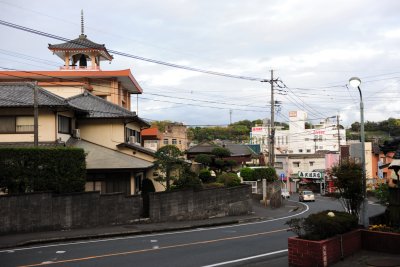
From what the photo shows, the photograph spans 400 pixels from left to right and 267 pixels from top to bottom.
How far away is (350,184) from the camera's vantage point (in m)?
13.5

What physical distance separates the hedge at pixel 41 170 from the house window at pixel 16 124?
5400 mm

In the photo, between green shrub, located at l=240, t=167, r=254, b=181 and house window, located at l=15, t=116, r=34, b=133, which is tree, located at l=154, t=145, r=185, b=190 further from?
green shrub, located at l=240, t=167, r=254, b=181

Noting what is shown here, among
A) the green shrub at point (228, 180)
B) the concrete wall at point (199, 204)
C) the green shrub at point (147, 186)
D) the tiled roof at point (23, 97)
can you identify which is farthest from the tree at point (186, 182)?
the tiled roof at point (23, 97)

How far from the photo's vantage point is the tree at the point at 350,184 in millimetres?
13548

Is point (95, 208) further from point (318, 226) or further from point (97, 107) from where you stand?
point (318, 226)

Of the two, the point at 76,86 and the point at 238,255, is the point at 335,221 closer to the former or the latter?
the point at 238,255

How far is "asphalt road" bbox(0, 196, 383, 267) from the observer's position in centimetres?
1292

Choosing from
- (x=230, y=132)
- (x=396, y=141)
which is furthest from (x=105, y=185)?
(x=230, y=132)

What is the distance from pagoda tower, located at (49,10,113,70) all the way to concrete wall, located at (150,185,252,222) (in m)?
21.3

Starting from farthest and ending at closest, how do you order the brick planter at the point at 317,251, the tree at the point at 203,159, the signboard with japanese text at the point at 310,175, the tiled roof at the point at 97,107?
the signboard with japanese text at the point at 310,175, the tree at the point at 203,159, the tiled roof at the point at 97,107, the brick planter at the point at 317,251

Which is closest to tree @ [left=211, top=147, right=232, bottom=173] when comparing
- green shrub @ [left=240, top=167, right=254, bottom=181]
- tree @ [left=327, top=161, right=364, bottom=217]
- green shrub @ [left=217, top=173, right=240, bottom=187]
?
green shrub @ [left=240, top=167, right=254, bottom=181]

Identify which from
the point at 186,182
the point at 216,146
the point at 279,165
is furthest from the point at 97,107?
the point at 279,165

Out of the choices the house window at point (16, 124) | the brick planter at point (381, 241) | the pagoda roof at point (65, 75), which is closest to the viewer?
the brick planter at point (381, 241)

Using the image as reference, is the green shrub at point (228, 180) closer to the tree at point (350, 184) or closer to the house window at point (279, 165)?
the tree at point (350, 184)
